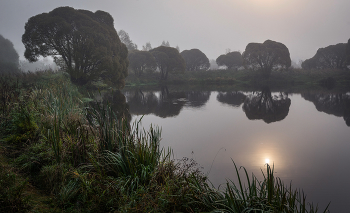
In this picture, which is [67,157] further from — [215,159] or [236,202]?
[215,159]

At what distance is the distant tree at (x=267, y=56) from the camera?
3066cm

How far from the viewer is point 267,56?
3142 centimetres

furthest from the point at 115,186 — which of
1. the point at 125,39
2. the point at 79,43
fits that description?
the point at 125,39

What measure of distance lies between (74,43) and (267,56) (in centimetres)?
2732

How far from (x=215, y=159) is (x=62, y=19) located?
15.0 m

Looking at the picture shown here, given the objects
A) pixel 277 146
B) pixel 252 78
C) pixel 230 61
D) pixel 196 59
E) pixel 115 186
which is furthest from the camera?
pixel 196 59

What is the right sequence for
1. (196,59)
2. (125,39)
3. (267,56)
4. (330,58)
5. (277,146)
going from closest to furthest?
(277,146), (267,56), (330,58), (196,59), (125,39)

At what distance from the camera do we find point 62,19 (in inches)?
563

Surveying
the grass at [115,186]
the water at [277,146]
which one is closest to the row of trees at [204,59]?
the water at [277,146]

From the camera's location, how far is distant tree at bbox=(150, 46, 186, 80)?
3516 cm

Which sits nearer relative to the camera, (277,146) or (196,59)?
(277,146)

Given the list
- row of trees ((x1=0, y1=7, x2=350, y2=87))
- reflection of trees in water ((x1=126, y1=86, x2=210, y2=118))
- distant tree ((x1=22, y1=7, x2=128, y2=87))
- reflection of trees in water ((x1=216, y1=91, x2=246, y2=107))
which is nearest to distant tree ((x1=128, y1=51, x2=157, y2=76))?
row of trees ((x1=0, y1=7, x2=350, y2=87))

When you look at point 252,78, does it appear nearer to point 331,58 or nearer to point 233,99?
point 331,58

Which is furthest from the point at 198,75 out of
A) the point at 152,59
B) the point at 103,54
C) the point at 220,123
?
the point at 220,123
